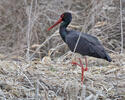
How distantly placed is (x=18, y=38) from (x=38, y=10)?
2.55 feet

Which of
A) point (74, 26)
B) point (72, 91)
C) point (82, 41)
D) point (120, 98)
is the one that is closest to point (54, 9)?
point (74, 26)

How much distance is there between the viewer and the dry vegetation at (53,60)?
4.16m

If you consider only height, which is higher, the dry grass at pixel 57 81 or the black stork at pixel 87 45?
the black stork at pixel 87 45

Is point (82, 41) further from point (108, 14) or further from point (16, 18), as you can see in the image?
point (16, 18)

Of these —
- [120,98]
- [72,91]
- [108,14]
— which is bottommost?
[120,98]

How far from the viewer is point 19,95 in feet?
13.4

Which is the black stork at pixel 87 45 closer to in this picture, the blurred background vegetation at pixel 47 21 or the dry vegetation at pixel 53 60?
the dry vegetation at pixel 53 60

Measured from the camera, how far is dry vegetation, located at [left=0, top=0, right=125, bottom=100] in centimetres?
416

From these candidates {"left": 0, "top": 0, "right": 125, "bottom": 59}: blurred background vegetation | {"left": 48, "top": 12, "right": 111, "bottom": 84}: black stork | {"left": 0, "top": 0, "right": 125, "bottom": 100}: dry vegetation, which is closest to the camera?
{"left": 0, "top": 0, "right": 125, "bottom": 100}: dry vegetation

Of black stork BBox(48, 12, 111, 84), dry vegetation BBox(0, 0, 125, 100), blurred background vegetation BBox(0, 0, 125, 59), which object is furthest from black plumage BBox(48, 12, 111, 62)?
blurred background vegetation BBox(0, 0, 125, 59)

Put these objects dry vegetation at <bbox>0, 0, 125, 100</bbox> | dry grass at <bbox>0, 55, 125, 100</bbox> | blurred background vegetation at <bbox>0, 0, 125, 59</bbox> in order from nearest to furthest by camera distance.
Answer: dry grass at <bbox>0, 55, 125, 100</bbox> < dry vegetation at <bbox>0, 0, 125, 100</bbox> < blurred background vegetation at <bbox>0, 0, 125, 59</bbox>

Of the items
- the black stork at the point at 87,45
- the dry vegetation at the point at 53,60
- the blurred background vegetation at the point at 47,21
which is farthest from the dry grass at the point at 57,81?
the blurred background vegetation at the point at 47,21

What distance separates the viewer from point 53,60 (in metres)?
6.30

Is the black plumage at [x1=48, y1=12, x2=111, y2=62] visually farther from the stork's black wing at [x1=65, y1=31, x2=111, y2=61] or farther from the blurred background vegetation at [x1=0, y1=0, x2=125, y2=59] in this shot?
the blurred background vegetation at [x1=0, y1=0, x2=125, y2=59]
